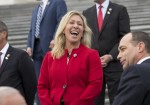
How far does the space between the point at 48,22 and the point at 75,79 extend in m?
2.06

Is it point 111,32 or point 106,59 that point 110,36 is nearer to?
point 111,32

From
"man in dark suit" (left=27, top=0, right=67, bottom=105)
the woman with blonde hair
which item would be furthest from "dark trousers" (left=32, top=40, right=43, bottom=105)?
the woman with blonde hair

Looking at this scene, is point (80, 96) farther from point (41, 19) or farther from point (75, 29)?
point (41, 19)

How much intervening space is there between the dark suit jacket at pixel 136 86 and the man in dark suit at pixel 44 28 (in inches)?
132

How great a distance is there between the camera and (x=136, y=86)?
4805 millimetres

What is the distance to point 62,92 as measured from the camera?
632 cm

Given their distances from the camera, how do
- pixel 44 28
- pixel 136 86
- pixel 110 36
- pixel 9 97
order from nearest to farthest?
1. pixel 9 97
2. pixel 136 86
3. pixel 110 36
4. pixel 44 28

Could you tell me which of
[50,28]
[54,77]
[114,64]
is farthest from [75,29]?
[50,28]

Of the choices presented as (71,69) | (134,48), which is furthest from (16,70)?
(134,48)

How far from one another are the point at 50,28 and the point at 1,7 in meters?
14.7

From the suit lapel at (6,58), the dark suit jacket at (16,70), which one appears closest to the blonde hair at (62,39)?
the dark suit jacket at (16,70)

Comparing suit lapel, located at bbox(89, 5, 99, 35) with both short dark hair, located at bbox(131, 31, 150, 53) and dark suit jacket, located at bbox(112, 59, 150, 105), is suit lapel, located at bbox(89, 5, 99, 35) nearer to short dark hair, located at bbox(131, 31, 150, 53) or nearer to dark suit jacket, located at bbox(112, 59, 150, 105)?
short dark hair, located at bbox(131, 31, 150, 53)

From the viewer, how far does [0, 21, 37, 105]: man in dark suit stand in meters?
6.95

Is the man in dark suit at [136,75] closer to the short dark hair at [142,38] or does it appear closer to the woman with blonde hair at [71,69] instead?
the short dark hair at [142,38]
